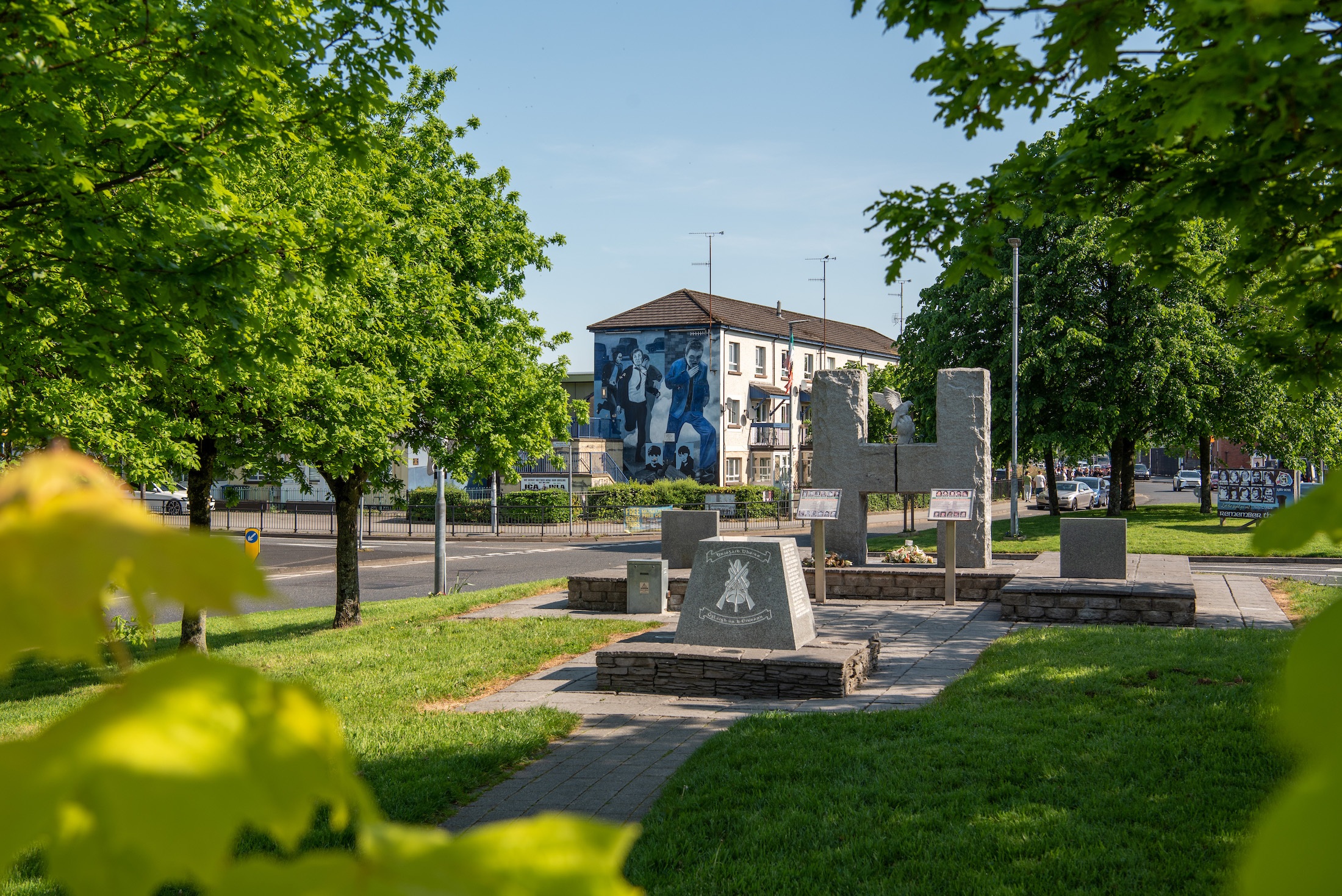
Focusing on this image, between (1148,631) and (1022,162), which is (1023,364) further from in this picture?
(1022,162)

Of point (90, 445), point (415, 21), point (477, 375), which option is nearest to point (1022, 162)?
point (415, 21)

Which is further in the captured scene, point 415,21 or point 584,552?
point 584,552

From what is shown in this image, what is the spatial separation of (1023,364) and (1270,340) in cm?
2731

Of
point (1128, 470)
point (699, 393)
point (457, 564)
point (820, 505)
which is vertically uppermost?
point (699, 393)

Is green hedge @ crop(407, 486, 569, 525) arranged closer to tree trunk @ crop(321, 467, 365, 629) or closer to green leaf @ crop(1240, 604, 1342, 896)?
tree trunk @ crop(321, 467, 365, 629)

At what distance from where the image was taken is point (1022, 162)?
621 centimetres

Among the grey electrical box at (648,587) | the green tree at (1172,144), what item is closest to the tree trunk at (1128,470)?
the grey electrical box at (648,587)

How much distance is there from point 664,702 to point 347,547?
8870 mm

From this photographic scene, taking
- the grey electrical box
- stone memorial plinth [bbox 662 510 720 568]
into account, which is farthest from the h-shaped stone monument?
the grey electrical box

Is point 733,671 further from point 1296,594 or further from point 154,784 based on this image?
point 1296,594

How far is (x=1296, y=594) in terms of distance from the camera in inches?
672

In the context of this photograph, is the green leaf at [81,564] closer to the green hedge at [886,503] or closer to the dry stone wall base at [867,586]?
the dry stone wall base at [867,586]

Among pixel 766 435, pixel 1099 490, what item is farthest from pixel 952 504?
pixel 1099 490

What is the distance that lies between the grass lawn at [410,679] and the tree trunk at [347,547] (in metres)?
0.51
